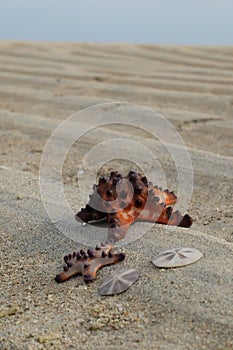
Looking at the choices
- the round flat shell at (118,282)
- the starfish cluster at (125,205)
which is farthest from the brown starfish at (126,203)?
the round flat shell at (118,282)

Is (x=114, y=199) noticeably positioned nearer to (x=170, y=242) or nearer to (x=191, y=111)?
(x=170, y=242)

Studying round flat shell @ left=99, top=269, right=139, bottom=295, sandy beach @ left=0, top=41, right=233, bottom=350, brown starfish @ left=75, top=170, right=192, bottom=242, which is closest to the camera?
sandy beach @ left=0, top=41, right=233, bottom=350

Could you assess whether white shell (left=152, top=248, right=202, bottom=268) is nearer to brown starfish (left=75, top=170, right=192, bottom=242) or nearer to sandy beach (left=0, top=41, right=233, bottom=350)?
sandy beach (left=0, top=41, right=233, bottom=350)

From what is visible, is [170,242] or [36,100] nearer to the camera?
[170,242]

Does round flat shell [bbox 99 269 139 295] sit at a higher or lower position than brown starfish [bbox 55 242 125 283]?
lower

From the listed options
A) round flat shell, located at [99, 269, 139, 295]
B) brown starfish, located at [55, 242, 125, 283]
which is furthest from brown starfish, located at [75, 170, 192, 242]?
round flat shell, located at [99, 269, 139, 295]

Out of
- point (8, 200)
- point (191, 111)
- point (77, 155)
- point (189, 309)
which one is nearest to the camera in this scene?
point (189, 309)

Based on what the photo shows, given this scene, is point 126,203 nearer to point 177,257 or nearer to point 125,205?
point 125,205

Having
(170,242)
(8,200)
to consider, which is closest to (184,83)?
(8,200)
